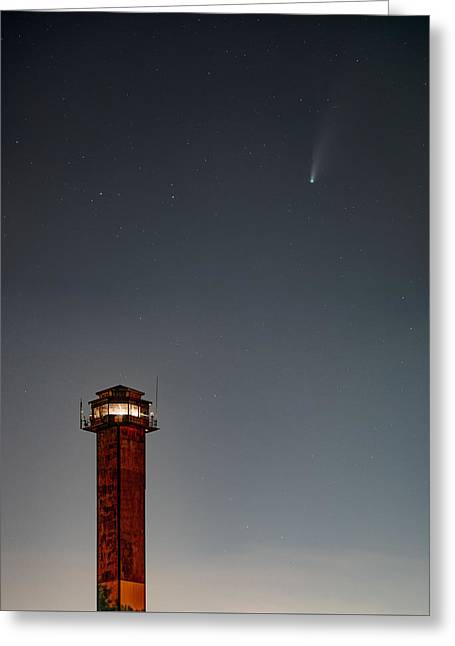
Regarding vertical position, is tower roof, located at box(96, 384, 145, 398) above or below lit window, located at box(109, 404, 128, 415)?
above

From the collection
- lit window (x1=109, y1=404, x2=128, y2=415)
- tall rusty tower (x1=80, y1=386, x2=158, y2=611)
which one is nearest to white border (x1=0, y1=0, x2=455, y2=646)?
tall rusty tower (x1=80, y1=386, x2=158, y2=611)

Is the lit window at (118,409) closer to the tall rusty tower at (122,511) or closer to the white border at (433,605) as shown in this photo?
the tall rusty tower at (122,511)

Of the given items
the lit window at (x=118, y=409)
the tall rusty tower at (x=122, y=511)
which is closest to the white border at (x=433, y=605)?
the tall rusty tower at (x=122, y=511)

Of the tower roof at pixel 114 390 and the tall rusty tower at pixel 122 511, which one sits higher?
the tower roof at pixel 114 390

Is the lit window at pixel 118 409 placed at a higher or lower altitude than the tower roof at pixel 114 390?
lower

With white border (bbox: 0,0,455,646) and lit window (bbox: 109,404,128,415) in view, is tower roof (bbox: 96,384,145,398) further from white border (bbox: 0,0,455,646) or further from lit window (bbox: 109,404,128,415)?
white border (bbox: 0,0,455,646)

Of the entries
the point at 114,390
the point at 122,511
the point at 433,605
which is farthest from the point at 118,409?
the point at 433,605

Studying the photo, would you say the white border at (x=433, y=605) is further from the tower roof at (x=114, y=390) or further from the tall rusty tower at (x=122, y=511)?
the tower roof at (x=114, y=390)

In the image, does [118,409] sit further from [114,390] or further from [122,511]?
[122,511]

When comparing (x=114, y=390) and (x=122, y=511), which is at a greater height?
(x=114, y=390)
